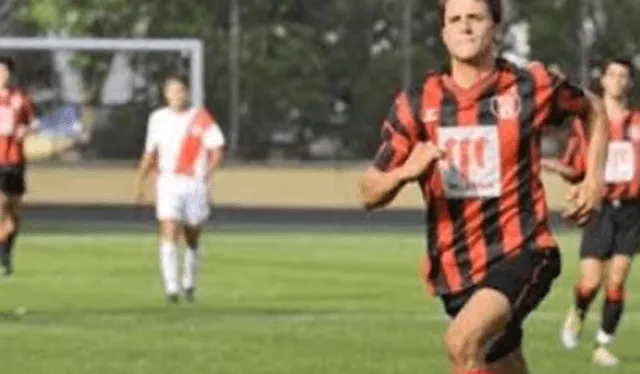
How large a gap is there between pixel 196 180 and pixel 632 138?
8.01 m

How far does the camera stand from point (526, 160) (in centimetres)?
1047

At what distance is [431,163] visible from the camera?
9773 mm

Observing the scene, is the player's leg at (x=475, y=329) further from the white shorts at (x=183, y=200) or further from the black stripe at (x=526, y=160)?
the white shorts at (x=183, y=200)

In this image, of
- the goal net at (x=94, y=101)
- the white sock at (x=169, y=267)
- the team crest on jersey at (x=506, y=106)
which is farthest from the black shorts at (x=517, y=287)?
the goal net at (x=94, y=101)

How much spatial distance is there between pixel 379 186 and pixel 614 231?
8536 millimetres

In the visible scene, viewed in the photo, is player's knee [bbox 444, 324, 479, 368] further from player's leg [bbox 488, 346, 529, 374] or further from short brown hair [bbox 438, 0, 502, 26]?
short brown hair [bbox 438, 0, 502, 26]

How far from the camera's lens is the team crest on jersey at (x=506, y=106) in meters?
Result: 10.5

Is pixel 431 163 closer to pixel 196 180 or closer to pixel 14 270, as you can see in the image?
pixel 196 180

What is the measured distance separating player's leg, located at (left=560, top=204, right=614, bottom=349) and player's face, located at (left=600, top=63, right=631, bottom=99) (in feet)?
3.33

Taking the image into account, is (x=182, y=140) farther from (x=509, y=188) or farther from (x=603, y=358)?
(x=509, y=188)

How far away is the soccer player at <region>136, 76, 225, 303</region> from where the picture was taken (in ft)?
82.0

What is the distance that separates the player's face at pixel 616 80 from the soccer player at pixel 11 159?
12684mm

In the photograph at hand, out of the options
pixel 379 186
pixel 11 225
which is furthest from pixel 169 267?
pixel 379 186

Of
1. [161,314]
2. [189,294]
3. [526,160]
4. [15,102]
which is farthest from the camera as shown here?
[15,102]
